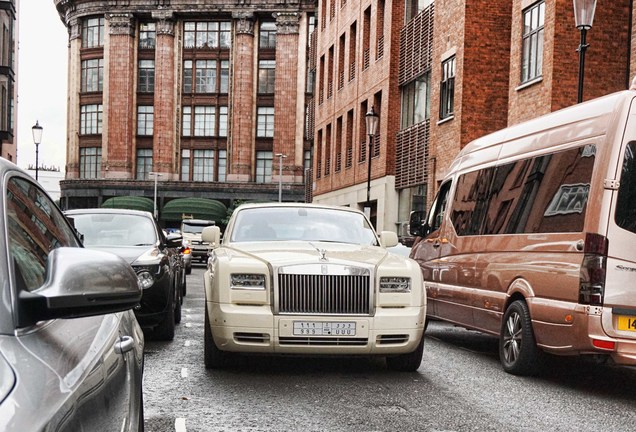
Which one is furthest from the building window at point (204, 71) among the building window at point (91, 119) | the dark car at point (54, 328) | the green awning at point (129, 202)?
the dark car at point (54, 328)

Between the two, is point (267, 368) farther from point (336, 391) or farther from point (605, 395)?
point (605, 395)

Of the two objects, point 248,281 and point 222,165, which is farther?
point 222,165

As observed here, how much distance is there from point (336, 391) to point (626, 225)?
2783mm

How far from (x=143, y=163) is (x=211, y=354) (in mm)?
60896

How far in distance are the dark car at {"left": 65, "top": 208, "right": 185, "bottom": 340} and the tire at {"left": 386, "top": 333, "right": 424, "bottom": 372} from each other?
2.89 meters

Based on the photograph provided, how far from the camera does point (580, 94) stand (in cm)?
1225

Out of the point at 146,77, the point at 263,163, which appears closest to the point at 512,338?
the point at 263,163

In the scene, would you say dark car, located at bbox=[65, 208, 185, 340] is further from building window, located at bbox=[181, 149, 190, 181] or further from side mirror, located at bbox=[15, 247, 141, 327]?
building window, located at bbox=[181, 149, 190, 181]

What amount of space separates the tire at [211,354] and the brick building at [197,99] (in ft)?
188

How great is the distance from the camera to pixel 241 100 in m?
66.1

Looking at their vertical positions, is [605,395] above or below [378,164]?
below

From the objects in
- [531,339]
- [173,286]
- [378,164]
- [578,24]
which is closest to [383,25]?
[378,164]

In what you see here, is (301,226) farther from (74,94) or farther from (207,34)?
(74,94)

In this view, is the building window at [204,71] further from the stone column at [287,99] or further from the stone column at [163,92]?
the stone column at [287,99]
